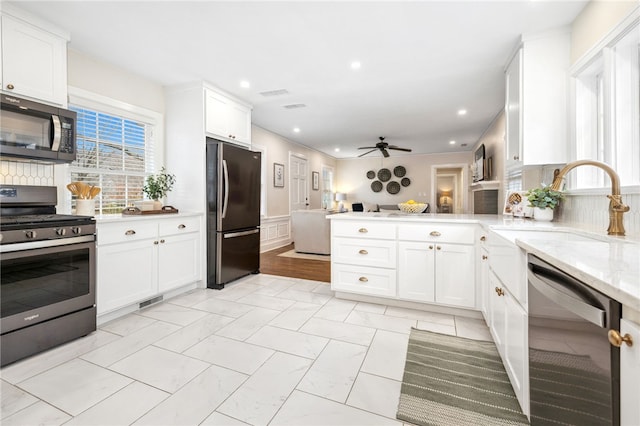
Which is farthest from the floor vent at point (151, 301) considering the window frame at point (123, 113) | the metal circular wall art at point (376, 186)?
the metal circular wall art at point (376, 186)

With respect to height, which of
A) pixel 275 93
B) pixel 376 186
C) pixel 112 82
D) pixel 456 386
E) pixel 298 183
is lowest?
pixel 456 386

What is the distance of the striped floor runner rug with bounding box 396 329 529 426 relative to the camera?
4.73 feet

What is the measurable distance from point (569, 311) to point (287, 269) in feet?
12.8

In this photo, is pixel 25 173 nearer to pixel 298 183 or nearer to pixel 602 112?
pixel 602 112

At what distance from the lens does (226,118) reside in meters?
3.83

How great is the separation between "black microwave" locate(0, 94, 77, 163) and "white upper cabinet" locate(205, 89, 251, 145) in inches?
54.8

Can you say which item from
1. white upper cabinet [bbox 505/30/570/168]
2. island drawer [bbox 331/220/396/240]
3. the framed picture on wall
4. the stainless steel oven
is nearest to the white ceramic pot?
white upper cabinet [bbox 505/30/570/168]

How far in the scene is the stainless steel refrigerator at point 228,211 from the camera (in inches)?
138

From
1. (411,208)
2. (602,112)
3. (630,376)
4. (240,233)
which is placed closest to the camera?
(630,376)

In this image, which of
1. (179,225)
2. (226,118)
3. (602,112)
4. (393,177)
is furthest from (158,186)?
(393,177)

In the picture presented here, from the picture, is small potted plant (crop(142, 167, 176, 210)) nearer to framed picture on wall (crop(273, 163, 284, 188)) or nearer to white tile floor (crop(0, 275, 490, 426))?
white tile floor (crop(0, 275, 490, 426))

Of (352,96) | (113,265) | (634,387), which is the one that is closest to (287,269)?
(113,265)

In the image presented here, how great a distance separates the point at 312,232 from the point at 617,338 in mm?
5187

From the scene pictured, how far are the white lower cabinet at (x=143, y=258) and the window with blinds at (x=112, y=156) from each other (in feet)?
2.29
